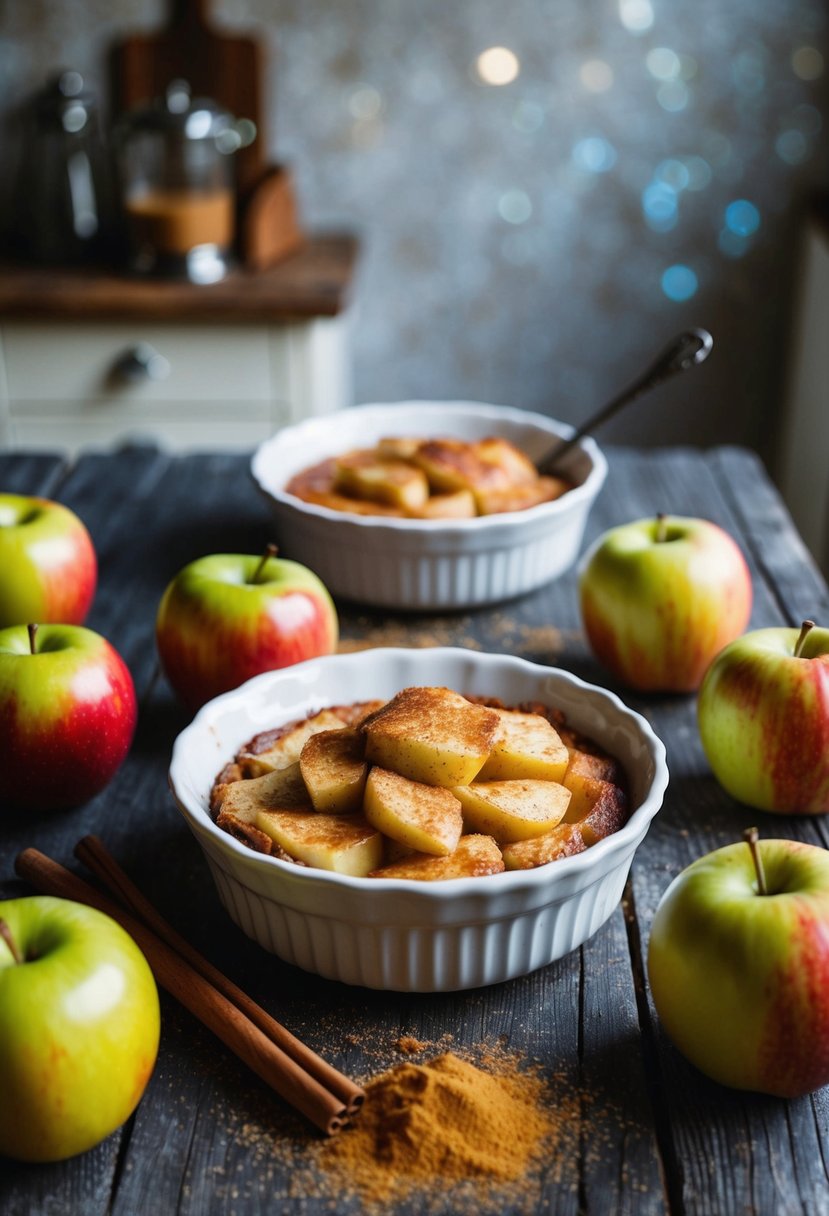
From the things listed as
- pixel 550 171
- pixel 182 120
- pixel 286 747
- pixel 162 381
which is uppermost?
pixel 182 120

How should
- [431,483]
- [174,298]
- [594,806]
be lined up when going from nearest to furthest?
[594,806] < [431,483] < [174,298]

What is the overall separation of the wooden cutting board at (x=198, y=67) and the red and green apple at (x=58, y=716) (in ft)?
5.92

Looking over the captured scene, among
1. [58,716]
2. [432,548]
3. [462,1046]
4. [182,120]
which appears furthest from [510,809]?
[182,120]

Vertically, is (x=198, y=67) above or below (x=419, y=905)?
above

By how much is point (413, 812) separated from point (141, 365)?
183 centimetres

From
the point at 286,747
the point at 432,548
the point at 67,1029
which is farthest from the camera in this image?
the point at 432,548

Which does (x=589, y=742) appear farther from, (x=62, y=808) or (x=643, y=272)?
(x=643, y=272)

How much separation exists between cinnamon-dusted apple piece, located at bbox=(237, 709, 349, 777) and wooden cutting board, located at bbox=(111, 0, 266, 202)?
1858 millimetres

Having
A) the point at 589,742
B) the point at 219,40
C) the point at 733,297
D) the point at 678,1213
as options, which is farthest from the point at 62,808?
the point at 733,297

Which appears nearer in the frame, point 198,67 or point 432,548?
point 432,548

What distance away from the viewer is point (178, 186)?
2.50 metres

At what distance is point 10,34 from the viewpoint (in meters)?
2.62

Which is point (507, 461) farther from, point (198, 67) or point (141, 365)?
point (198, 67)

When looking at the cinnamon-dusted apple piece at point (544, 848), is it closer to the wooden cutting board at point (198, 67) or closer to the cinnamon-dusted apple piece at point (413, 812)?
the cinnamon-dusted apple piece at point (413, 812)
